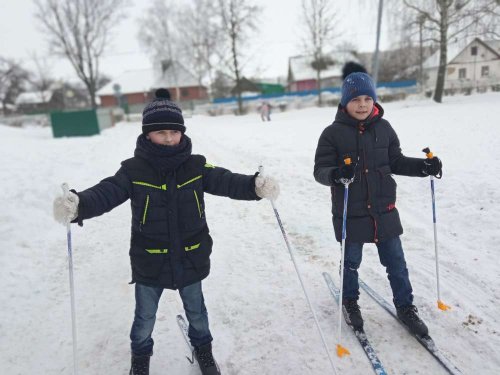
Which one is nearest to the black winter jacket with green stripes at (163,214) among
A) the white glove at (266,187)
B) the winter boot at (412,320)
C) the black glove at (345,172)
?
the white glove at (266,187)

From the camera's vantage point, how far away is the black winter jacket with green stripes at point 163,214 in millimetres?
2412

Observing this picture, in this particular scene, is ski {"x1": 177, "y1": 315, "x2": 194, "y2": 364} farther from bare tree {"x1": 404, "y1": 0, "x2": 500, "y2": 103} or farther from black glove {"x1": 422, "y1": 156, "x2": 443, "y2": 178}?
bare tree {"x1": 404, "y1": 0, "x2": 500, "y2": 103}

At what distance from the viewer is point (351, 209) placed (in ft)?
9.62

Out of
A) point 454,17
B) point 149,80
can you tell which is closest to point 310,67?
point 149,80

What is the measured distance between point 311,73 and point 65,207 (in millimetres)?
54526

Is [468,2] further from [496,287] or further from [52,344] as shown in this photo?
[52,344]

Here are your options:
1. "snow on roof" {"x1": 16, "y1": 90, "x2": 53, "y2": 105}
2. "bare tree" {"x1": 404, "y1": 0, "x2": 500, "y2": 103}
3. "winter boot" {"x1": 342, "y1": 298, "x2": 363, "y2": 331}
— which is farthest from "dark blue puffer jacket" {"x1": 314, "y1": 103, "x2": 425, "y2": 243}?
"snow on roof" {"x1": 16, "y1": 90, "x2": 53, "y2": 105}

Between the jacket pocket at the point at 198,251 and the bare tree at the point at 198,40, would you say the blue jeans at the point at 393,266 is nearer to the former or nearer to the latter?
the jacket pocket at the point at 198,251

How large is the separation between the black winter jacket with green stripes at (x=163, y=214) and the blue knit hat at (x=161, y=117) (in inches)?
4.2

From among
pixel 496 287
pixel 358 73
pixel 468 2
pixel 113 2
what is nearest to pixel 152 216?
pixel 358 73

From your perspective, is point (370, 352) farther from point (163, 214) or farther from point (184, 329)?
point (163, 214)

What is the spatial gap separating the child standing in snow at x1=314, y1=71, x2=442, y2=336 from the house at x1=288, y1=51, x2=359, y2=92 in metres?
46.5

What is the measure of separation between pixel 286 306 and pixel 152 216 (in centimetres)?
169

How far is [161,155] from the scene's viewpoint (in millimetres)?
2406
